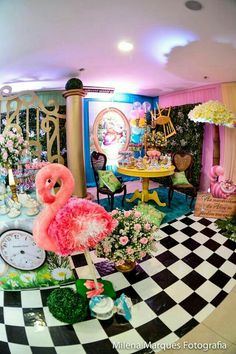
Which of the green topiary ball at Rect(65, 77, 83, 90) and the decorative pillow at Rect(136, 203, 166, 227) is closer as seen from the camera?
the green topiary ball at Rect(65, 77, 83, 90)

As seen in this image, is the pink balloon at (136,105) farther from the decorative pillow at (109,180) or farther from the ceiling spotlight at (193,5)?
the ceiling spotlight at (193,5)

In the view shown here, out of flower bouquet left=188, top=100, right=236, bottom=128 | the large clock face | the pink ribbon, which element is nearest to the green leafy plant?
flower bouquet left=188, top=100, right=236, bottom=128

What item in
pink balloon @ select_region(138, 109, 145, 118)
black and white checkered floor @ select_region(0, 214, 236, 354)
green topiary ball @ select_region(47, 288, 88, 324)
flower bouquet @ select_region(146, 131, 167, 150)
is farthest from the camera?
flower bouquet @ select_region(146, 131, 167, 150)

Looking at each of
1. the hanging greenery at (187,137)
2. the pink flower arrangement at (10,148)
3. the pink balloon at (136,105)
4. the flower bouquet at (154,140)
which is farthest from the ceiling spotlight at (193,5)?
the hanging greenery at (187,137)

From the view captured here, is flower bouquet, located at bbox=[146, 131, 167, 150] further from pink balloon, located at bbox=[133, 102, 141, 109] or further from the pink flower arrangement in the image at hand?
the pink flower arrangement

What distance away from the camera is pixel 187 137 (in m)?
3.37

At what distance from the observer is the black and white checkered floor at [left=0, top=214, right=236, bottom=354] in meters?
0.96

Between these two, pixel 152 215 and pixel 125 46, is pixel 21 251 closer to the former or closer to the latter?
pixel 125 46

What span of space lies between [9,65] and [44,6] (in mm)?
520

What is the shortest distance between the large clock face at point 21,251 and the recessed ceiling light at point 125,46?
47.5 inches

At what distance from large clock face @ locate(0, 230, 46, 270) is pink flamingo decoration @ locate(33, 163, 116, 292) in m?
0.32

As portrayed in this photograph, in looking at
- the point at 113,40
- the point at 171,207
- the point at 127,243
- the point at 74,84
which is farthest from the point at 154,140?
the point at 113,40

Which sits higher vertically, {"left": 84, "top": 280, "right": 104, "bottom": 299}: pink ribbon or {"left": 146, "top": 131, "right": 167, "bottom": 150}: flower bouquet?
{"left": 146, "top": 131, "right": 167, "bottom": 150}: flower bouquet

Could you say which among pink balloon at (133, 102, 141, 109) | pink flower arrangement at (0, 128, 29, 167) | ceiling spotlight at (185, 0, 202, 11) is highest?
pink balloon at (133, 102, 141, 109)
